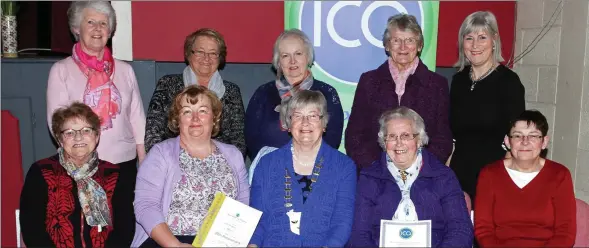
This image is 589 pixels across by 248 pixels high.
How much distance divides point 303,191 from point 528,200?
1.21 m

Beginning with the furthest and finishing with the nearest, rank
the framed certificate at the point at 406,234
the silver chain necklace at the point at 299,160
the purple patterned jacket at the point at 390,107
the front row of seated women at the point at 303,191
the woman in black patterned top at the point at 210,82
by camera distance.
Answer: the woman in black patterned top at the point at 210,82
the purple patterned jacket at the point at 390,107
the silver chain necklace at the point at 299,160
the front row of seated women at the point at 303,191
the framed certificate at the point at 406,234

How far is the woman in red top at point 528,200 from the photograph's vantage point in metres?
3.22

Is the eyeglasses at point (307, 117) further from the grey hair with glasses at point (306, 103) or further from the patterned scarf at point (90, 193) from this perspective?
the patterned scarf at point (90, 193)

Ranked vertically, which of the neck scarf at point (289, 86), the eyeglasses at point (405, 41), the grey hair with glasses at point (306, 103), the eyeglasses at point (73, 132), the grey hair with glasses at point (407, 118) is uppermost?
the eyeglasses at point (405, 41)

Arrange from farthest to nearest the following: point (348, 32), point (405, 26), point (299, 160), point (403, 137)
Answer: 1. point (348, 32)
2. point (405, 26)
3. point (299, 160)
4. point (403, 137)

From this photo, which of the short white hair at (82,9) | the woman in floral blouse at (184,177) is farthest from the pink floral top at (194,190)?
the short white hair at (82,9)

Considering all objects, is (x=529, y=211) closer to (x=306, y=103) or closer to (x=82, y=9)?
(x=306, y=103)

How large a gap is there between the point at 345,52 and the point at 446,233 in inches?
66.0

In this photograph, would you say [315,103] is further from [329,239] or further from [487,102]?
[487,102]

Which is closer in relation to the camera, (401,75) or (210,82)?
(401,75)

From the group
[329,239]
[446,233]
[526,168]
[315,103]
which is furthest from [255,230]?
[526,168]

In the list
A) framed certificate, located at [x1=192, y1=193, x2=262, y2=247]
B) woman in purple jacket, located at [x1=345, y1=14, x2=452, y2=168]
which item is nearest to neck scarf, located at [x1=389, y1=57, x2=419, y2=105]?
woman in purple jacket, located at [x1=345, y1=14, x2=452, y2=168]

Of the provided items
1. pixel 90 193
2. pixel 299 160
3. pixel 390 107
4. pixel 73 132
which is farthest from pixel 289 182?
pixel 73 132

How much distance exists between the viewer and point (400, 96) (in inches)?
144
